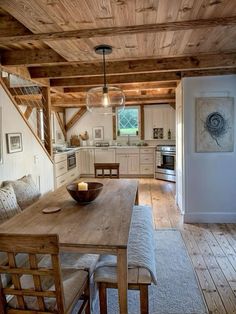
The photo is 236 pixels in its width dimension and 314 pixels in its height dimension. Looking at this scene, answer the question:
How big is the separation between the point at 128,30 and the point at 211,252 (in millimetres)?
2573

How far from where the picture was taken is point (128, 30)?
7.39 feet

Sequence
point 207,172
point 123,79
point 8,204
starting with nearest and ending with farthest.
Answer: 1. point 8,204
2. point 207,172
3. point 123,79

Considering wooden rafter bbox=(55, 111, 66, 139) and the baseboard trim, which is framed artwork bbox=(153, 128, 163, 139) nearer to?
wooden rafter bbox=(55, 111, 66, 139)

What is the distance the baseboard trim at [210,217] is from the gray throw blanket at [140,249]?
1.48 metres

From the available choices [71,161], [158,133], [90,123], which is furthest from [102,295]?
[90,123]

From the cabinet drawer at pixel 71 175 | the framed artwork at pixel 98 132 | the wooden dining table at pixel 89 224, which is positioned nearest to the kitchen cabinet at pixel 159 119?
the framed artwork at pixel 98 132

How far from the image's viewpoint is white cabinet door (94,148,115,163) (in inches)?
315

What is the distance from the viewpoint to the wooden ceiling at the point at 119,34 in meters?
1.92

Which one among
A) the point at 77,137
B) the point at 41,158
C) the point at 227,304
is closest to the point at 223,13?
the point at 227,304

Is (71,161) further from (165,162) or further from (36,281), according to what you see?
(36,281)

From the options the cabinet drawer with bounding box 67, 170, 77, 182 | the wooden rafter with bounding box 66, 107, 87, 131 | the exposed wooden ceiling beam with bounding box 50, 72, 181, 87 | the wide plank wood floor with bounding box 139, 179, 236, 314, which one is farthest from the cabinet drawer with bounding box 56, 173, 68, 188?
the wooden rafter with bounding box 66, 107, 87, 131

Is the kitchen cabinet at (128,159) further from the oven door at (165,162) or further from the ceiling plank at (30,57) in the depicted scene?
the ceiling plank at (30,57)

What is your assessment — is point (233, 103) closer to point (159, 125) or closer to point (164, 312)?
point (164, 312)

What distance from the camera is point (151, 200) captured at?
5.48 metres
